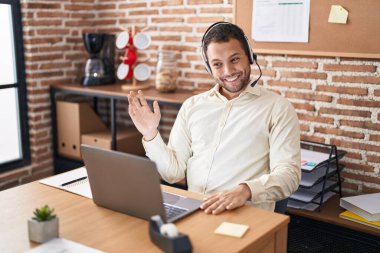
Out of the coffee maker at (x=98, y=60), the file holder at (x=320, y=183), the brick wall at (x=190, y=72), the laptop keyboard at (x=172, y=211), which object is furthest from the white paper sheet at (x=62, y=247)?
the coffee maker at (x=98, y=60)

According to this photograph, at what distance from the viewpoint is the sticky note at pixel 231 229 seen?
4.62 ft

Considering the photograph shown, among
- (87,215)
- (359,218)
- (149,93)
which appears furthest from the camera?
(149,93)

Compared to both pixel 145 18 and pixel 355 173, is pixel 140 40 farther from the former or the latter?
pixel 355 173

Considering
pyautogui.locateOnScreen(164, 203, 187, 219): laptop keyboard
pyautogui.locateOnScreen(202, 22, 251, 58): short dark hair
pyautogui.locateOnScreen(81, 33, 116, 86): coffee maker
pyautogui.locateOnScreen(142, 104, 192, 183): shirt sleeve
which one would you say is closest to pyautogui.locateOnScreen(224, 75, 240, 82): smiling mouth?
pyautogui.locateOnScreen(202, 22, 251, 58): short dark hair

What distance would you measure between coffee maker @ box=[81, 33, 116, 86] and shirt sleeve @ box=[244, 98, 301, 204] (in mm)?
1962

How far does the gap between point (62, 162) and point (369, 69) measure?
233 cm

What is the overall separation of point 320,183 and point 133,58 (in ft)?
5.32

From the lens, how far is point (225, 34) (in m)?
2.04

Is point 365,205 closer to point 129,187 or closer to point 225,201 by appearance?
point 225,201

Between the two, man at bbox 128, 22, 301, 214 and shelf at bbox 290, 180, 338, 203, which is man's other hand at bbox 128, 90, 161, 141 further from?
shelf at bbox 290, 180, 338, 203

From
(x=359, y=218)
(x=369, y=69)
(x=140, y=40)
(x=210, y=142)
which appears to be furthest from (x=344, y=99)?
(x=140, y=40)

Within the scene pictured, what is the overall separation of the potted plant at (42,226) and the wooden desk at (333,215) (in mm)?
1560

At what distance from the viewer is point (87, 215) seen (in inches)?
62.5

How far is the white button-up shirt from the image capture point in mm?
1927
